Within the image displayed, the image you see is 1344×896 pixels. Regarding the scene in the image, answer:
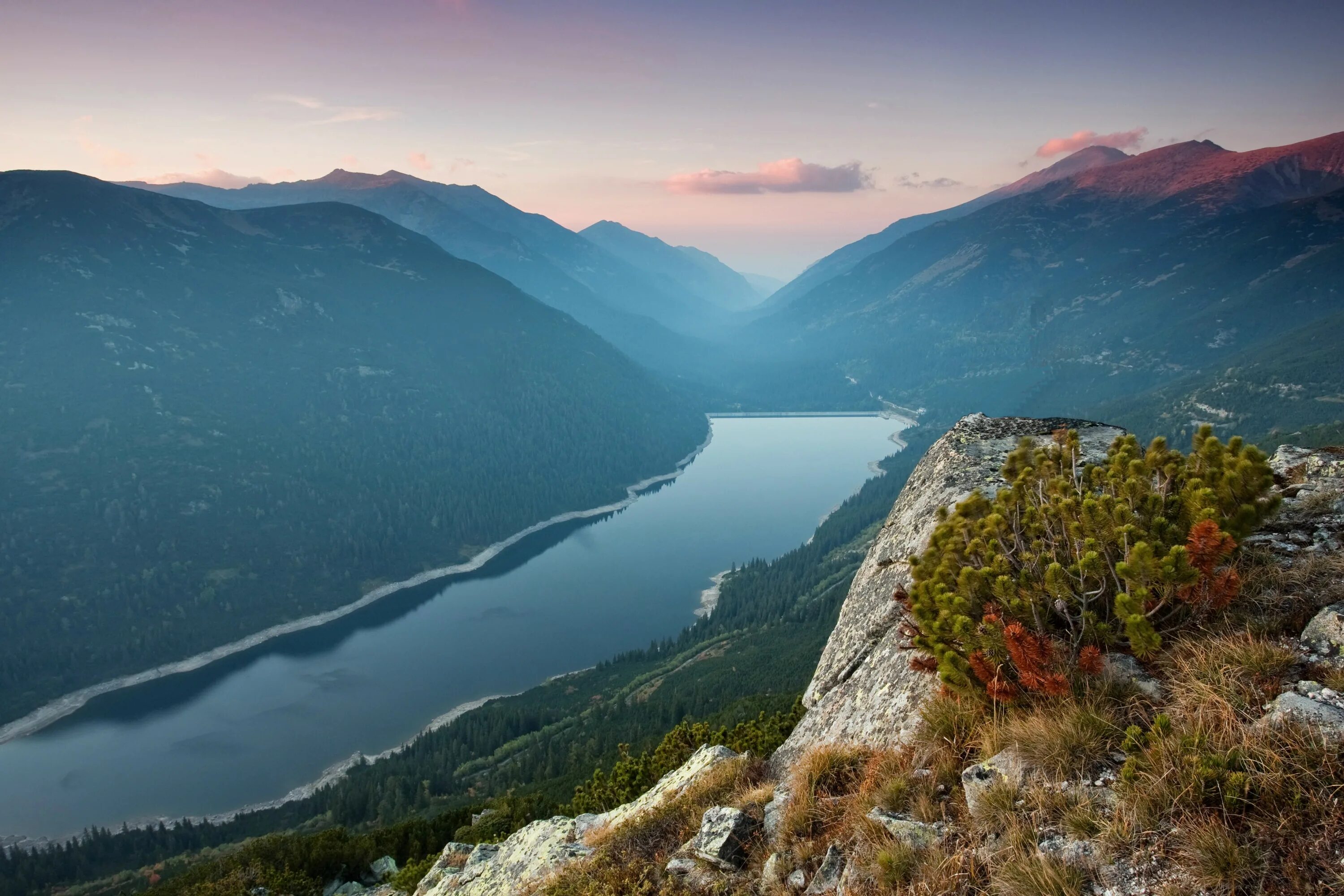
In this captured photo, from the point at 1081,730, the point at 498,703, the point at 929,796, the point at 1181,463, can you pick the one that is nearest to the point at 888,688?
the point at 929,796

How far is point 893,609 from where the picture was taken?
14.6 m

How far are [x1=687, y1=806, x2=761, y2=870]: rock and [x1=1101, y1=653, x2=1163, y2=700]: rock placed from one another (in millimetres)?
5163

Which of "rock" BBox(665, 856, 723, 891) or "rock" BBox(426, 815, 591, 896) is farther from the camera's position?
"rock" BBox(426, 815, 591, 896)

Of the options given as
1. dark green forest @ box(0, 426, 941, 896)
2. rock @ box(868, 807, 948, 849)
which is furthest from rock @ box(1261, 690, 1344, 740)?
dark green forest @ box(0, 426, 941, 896)

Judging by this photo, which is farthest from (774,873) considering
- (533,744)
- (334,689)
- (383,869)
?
(334,689)

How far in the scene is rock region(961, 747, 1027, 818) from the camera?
7.91 metres

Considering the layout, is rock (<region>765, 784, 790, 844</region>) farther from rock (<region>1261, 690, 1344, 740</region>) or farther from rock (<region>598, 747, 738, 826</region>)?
rock (<region>1261, 690, 1344, 740</region>)

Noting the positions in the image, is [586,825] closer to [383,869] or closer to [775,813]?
[775,813]

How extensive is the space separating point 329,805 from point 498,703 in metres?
29.1

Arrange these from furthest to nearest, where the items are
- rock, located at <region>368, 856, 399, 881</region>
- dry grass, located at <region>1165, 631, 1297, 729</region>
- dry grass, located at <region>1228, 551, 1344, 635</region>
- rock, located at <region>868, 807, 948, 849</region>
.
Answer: rock, located at <region>368, 856, 399, 881</region> → dry grass, located at <region>1228, 551, 1344, 635</region> → rock, located at <region>868, 807, 948, 849</region> → dry grass, located at <region>1165, 631, 1297, 729</region>

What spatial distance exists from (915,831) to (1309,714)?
398 centimetres

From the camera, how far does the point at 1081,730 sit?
7.90m

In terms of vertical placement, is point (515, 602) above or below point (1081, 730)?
below

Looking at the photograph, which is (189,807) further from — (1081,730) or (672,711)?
(1081,730)
